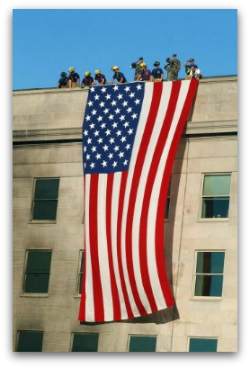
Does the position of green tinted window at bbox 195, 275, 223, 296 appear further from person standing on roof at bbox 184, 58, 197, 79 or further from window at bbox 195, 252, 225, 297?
person standing on roof at bbox 184, 58, 197, 79

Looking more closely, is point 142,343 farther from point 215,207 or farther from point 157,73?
point 157,73

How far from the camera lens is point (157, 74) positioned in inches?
723

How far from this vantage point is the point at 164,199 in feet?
59.8

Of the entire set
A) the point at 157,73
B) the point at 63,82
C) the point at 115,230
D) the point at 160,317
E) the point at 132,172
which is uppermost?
the point at 157,73

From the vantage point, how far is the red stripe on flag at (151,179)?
18.0 meters

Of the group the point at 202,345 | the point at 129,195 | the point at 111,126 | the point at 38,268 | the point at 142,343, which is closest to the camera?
the point at 202,345

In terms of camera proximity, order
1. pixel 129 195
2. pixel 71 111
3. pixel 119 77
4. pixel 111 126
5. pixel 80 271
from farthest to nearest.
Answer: pixel 71 111, pixel 111 126, pixel 80 271, pixel 119 77, pixel 129 195

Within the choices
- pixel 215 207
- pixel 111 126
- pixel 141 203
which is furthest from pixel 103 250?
pixel 111 126

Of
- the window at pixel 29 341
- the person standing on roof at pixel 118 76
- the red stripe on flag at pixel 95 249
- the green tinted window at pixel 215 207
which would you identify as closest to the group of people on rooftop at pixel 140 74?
the person standing on roof at pixel 118 76

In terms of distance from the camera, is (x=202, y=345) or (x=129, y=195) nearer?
(x=202, y=345)

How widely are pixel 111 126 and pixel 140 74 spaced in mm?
1065

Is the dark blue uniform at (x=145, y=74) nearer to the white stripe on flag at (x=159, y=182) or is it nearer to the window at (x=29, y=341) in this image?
the white stripe on flag at (x=159, y=182)

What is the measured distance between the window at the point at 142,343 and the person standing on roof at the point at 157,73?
4042mm
